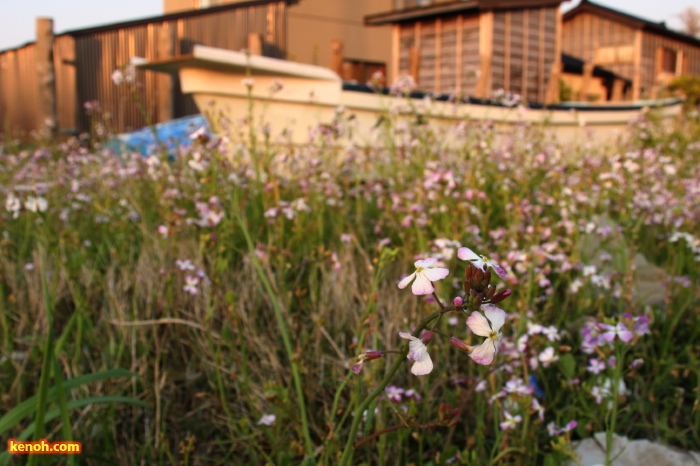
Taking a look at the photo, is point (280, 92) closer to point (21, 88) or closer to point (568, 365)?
point (568, 365)

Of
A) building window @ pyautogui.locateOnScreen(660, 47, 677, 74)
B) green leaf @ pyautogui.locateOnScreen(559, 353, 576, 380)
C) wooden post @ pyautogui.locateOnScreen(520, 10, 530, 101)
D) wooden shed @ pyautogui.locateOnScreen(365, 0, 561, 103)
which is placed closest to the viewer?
green leaf @ pyautogui.locateOnScreen(559, 353, 576, 380)

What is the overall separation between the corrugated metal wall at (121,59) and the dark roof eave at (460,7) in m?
3.77

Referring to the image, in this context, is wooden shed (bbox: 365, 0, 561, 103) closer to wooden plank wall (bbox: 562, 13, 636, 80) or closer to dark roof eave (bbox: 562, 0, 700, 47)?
dark roof eave (bbox: 562, 0, 700, 47)

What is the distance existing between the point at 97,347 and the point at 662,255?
126 inches

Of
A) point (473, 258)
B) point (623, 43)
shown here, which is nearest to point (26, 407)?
point (473, 258)

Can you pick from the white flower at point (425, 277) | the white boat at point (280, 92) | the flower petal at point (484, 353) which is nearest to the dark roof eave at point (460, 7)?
the white boat at point (280, 92)

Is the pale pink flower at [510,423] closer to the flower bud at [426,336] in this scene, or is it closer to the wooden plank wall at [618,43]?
the flower bud at [426,336]

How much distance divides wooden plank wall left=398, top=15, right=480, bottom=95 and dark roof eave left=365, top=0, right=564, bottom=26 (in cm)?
26

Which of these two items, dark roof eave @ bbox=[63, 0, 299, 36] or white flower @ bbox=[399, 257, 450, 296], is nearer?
white flower @ bbox=[399, 257, 450, 296]

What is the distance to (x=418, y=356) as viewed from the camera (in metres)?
0.74

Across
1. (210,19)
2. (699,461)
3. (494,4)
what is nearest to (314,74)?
(699,461)

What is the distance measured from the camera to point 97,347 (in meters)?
2.21

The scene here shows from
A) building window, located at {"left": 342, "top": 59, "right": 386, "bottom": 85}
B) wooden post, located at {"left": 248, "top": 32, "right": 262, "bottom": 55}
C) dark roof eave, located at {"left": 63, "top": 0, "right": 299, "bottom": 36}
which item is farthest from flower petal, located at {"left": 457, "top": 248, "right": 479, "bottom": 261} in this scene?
building window, located at {"left": 342, "top": 59, "right": 386, "bottom": 85}

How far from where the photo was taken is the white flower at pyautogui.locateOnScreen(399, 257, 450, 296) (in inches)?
28.5
